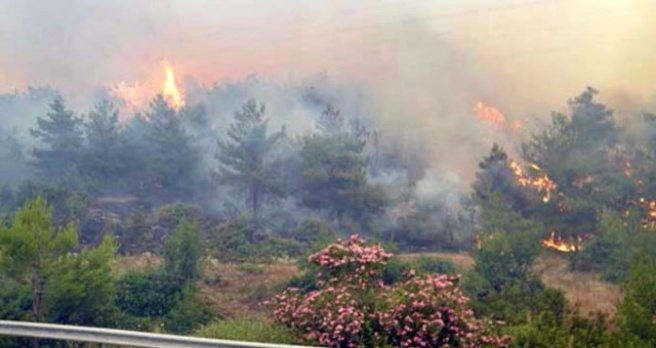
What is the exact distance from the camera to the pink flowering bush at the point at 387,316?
448 inches

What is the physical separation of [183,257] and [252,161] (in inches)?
751

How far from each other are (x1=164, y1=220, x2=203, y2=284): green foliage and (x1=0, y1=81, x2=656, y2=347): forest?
0.06 metres

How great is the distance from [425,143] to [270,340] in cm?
4757

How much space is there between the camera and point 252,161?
40281 millimetres

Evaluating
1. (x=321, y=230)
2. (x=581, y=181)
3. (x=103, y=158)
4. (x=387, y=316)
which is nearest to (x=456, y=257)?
(x=321, y=230)

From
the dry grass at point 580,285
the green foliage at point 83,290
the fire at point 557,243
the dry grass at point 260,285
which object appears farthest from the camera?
the fire at point 557,243

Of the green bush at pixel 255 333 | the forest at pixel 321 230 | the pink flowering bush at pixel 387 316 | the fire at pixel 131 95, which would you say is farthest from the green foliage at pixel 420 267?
the fire at pixel 131 95

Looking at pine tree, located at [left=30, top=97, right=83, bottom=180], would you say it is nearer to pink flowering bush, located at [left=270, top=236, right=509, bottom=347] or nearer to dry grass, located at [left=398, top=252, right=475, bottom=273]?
dry grass, located at [left=398, top=252, right=475, bottom=273]

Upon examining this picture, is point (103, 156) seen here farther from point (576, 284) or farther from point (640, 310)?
point (640, 310)

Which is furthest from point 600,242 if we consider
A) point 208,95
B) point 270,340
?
point 208,95

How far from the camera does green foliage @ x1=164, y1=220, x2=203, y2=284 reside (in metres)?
21.0

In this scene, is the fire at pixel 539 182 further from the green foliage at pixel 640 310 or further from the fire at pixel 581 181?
the green foliage at pixel 640 310

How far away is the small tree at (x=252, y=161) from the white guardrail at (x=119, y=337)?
91.6ft

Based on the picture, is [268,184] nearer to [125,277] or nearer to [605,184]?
[605,184]
